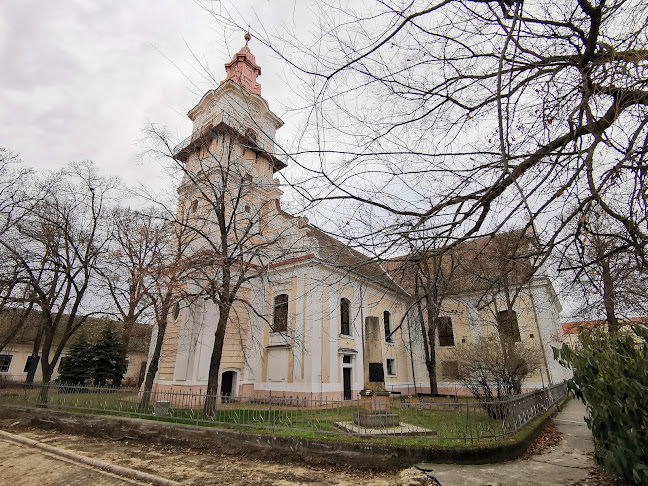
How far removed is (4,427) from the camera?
1078 centimetres

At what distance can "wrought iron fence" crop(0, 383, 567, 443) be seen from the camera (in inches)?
272

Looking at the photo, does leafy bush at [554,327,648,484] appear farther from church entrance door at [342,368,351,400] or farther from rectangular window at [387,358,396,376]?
rectangular window at [387,358,396,376]

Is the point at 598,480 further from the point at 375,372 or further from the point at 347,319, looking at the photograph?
the point at 347,319

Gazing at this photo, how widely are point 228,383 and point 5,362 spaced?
24682 millimetres

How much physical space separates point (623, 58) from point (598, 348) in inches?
162

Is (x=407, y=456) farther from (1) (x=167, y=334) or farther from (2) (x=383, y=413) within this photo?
(1) (x=167, y=334)

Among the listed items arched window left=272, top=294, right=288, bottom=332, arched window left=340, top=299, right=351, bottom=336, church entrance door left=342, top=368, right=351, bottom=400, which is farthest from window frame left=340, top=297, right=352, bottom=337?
arched window left=272, top=294, right=288, bottom=332

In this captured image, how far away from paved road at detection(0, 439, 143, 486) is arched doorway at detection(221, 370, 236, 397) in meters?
9.77

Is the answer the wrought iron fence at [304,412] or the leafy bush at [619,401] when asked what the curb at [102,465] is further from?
the leafy bush at [619,401]

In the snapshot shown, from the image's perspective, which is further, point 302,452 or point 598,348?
point 302,452

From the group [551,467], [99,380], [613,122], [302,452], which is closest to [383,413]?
[302,452]

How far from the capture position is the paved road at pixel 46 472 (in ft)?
18.5

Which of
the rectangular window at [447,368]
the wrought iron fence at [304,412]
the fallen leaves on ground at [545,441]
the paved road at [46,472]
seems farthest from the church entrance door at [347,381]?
the paved road at [46,472]

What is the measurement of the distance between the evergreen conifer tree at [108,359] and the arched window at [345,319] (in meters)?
18.9
